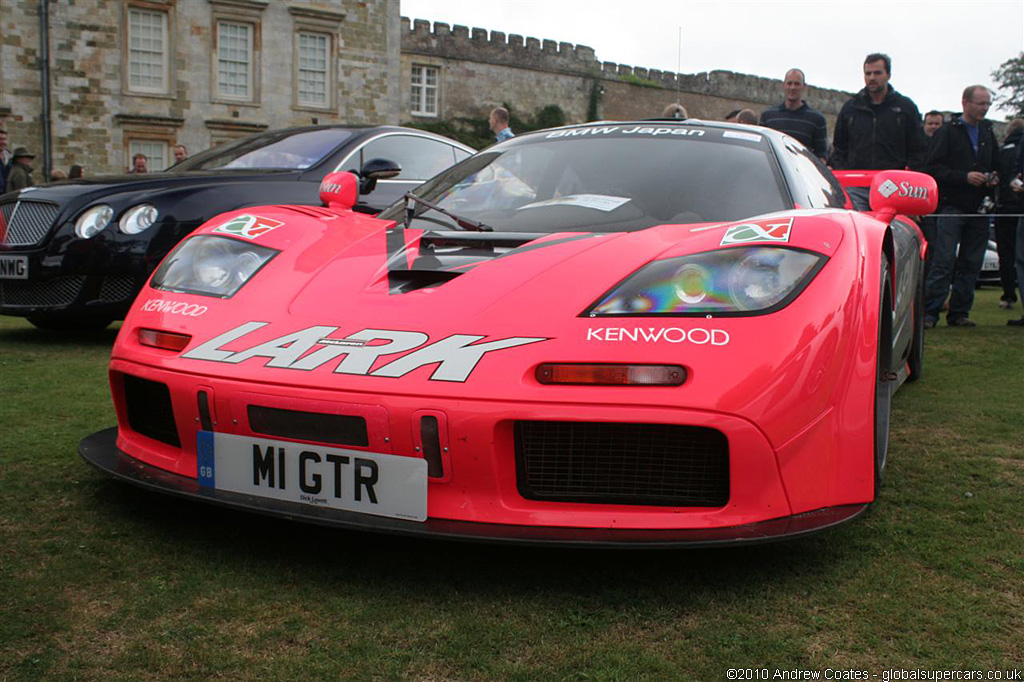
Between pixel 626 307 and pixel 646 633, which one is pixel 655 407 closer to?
pixel 626 307

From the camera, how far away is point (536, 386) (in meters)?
2.00

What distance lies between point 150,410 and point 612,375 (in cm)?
126

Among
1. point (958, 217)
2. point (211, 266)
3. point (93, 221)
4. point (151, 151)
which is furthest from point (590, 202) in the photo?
point (151, 151)

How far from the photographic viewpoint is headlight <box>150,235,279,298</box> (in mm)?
2660

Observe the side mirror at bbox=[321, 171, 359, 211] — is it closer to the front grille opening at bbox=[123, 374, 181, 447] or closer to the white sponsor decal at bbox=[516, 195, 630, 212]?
the white sponsor decal at bbox=[516, 195, 630, 212]

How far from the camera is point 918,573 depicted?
7.06 feet

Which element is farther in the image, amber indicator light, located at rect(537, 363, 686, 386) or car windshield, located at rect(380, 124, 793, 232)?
car windshield, located at rect(380, 124, 793, 232)

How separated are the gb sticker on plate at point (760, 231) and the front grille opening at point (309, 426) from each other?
0.96m

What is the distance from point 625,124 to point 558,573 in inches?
71.5

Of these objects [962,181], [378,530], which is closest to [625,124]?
[378,530]

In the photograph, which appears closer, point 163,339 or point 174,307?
point 163,339

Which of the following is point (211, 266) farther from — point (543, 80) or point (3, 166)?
point (543, 80)

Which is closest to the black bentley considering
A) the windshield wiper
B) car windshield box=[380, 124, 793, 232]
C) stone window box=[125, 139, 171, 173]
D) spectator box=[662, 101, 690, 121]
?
spectator box=[662, 101, 690, 121]

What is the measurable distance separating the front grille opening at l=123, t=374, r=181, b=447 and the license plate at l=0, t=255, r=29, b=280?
3.28 m
